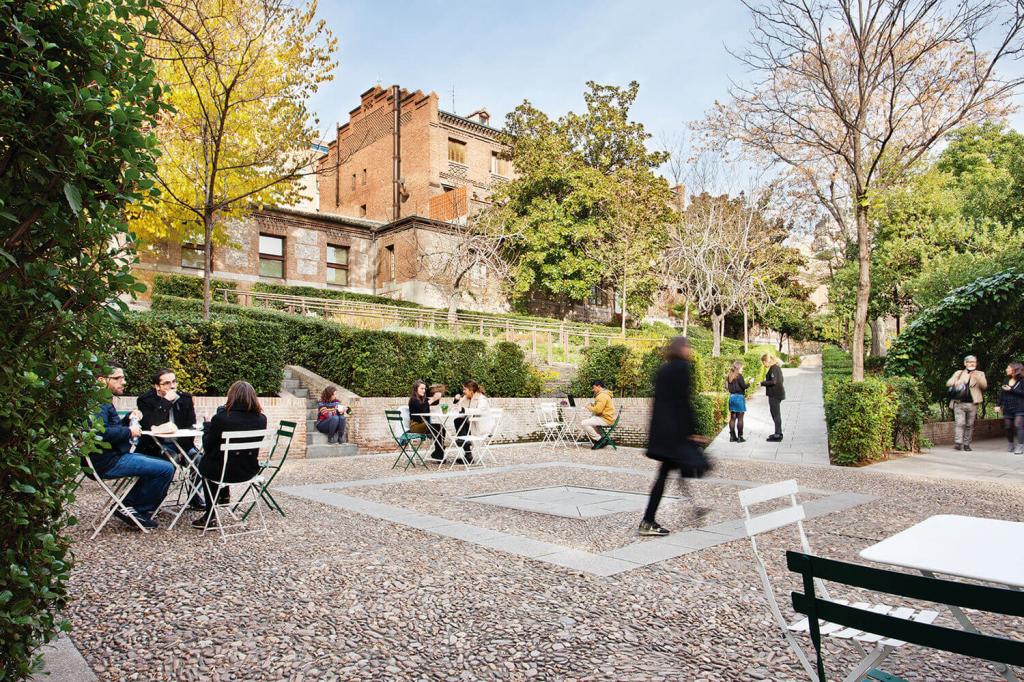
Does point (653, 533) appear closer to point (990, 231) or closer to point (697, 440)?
point (697, 440)

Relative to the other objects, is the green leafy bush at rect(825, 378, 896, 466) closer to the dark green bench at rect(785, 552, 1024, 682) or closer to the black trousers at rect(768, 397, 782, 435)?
the black trousers at rect(768, 397, 782, 435)

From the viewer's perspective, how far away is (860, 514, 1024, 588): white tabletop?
99.1 inches

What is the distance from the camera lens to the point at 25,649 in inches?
93.0

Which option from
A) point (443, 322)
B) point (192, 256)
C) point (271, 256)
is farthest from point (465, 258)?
point (192, 256)

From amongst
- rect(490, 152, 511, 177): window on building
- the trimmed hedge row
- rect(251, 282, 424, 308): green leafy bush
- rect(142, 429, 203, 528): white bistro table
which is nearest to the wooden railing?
rect(251, 282, 424, 308): green leafy bush

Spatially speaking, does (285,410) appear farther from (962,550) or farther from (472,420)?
(962,550)

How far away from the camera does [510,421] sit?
1579 centimetres

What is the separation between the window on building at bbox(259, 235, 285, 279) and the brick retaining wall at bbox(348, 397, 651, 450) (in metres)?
16.7

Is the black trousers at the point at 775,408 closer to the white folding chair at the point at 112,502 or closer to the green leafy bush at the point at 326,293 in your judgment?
→ the white folding chair at the point at 112,502

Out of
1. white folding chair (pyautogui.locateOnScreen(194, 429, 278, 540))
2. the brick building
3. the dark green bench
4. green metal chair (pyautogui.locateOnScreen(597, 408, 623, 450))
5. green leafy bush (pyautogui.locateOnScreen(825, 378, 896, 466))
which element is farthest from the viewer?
the brick building

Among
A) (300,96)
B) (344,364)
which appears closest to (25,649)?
(344,364)

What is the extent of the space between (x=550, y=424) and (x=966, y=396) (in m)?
8.62

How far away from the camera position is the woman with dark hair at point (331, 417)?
12.8 metres

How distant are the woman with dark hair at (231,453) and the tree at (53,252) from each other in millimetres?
3711
